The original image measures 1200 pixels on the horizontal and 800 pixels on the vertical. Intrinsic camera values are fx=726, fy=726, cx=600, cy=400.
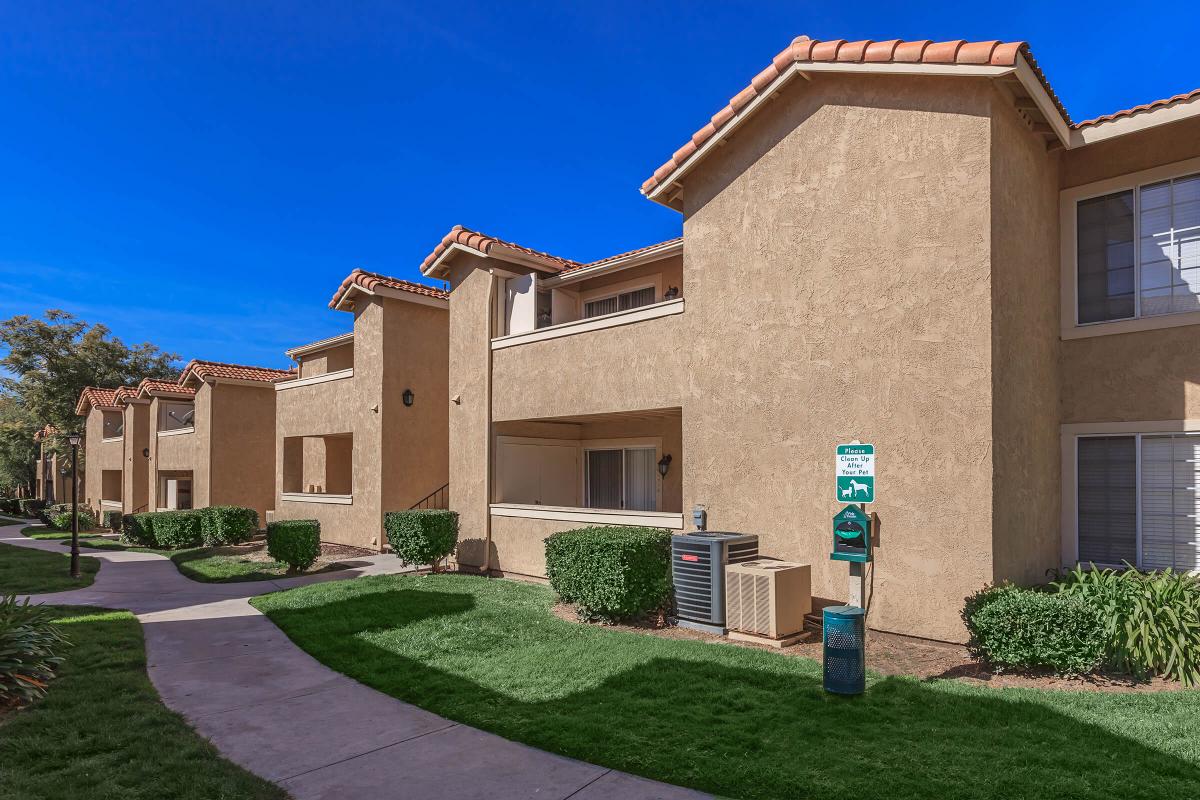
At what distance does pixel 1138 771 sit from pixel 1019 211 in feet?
20.9

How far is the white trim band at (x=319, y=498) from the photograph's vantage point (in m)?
19.5

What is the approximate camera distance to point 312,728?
6301 mm

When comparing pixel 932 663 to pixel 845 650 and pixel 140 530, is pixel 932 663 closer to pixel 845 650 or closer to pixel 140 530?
pixel 845 650

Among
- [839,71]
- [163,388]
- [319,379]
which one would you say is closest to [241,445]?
[163,388]

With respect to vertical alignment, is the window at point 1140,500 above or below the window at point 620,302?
→ below

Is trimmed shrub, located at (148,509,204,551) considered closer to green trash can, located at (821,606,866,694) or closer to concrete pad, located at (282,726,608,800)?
concrete pad, located at (282,726,608,800)

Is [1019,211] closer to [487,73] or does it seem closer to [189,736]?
[189,736]

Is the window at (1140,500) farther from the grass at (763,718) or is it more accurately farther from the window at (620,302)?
the window at (620,302)

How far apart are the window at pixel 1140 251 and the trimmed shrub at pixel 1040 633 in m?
4.10

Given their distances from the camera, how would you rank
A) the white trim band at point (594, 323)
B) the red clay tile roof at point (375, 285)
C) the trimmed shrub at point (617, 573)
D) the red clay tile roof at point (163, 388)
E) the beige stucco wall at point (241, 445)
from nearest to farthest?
the trimmed shrub at point (617, 573)
the white trim band at point (594, 323)
the red clay tile roof at point (375, 285)
the beige stucco wall at point (241, 445)
the red clay tile roof at point (163, 388)

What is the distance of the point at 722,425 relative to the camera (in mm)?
10516

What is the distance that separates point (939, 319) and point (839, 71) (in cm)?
354

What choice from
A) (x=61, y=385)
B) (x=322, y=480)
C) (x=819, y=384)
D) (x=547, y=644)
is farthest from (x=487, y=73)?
(x=61, y=385)

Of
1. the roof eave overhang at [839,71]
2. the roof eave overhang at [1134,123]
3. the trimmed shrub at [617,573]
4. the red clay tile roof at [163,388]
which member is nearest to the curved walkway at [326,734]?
the trimmed shrub at [617,573]
